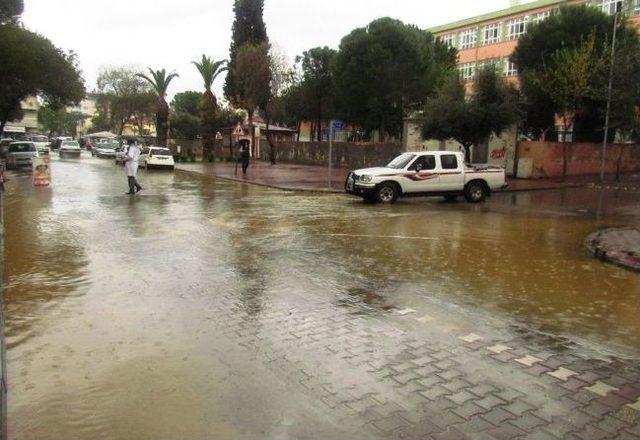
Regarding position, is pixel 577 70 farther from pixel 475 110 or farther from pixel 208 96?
pixel 208 96

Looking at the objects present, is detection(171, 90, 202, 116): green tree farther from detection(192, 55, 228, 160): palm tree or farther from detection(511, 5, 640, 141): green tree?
detection(511, 5, 640, 141): green tree

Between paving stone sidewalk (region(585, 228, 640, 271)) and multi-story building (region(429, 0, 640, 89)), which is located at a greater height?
multi-story building (region(429, 0, 640, 89))

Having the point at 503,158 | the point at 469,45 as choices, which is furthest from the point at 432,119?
the point at 469,45

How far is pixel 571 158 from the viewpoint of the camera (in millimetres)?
30031

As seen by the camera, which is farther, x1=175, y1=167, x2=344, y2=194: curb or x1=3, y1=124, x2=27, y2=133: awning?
x1=3, y1=124, x2=27, y2=133: awning

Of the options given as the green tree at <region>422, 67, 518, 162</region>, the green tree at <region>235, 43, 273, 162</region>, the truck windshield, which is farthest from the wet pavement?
the green tree at <region>235, 43, 273, 162</region>

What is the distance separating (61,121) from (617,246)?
436 ft

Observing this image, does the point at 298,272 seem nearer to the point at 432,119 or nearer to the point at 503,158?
the point at 432,119

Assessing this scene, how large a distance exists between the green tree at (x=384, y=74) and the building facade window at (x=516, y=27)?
18290 mm

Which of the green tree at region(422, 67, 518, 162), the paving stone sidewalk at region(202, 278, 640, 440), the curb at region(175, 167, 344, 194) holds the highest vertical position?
the green tree at region(422, 67, 518, 162)

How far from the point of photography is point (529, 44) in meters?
33.1

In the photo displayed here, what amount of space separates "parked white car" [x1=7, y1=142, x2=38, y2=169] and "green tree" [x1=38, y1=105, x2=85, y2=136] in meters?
85.9

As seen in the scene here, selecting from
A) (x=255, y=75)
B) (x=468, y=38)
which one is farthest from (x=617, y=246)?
(x=468, y=38)

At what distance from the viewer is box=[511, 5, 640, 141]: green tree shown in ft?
83.6
